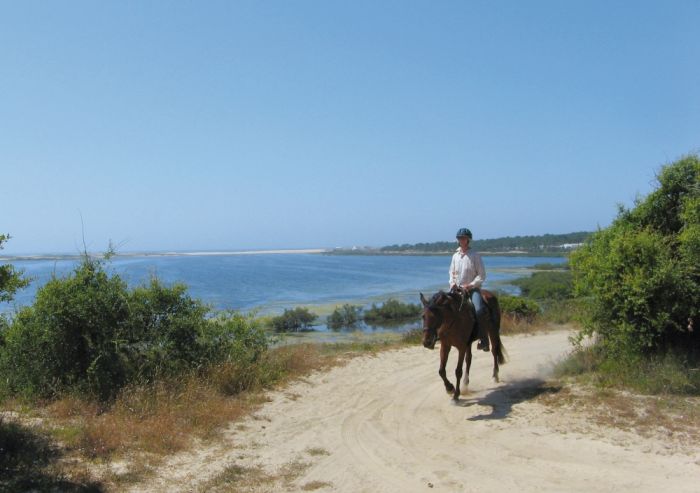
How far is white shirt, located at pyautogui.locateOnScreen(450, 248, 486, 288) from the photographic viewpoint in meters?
9.06

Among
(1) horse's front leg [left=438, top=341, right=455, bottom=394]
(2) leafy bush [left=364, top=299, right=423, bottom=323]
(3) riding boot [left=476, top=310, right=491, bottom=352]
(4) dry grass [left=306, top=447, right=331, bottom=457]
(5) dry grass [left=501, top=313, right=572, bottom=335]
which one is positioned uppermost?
(3) riding boot [left=476, top=310, right=491, bottom=352]

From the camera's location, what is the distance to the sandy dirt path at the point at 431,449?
18.4 ft

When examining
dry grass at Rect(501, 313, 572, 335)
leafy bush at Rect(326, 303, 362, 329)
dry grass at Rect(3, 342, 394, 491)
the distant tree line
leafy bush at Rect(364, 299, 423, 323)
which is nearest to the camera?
dry grass at Rect(3, 342, 394, 491)

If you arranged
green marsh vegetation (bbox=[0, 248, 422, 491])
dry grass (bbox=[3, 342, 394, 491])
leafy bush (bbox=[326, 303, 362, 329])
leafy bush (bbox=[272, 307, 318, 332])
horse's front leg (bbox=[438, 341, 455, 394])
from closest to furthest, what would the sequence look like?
dry grass (bbox=[3, 342, 394, 491]), green marsh vegetation (bbox=[0, 248, 422, 491]), horse's front leg (bbox=[438, 341, 455, 394]), leafy bush (bbox=[272, 307, 318, 332]), leafy bush (bbox=[326, 303, 362, 329])

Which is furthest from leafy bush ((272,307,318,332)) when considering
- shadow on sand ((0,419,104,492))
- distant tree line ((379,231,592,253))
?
distant tree line ((379,231,592,253))

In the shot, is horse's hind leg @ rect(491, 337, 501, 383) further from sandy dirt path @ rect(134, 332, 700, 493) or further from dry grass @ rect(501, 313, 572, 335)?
dry grass @ rect(501, 313, 572, 335)

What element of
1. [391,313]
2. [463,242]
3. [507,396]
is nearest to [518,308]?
[507,396]

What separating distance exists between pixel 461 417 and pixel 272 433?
2912mm

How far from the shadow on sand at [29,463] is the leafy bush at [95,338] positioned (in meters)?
1.71

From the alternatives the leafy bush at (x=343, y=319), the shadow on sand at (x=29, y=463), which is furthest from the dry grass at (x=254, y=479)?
the leafy bush at (x=343, y=319)

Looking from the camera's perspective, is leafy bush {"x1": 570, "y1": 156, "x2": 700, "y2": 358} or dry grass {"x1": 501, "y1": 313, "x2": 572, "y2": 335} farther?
dry grass {"x1": 501, "y1": 313, "x2": 572, "y2": 335}

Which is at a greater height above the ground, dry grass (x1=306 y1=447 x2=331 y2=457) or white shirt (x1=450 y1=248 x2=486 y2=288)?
white shirt (x1=450 y1=248 x2=486 y2=288)

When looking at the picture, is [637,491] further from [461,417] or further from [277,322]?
[277,322]

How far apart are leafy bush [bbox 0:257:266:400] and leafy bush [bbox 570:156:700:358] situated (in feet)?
24.4
